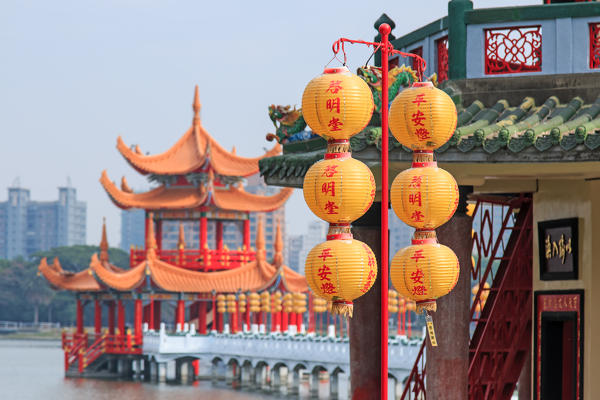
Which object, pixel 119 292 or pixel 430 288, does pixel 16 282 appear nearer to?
pixel 119 292

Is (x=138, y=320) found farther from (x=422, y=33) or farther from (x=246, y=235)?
(x=422, y=33)

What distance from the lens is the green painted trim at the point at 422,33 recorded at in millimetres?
10414

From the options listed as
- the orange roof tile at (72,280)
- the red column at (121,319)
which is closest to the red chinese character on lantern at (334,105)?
the red column at (121,319)

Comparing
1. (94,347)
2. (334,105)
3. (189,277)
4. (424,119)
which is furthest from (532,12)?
(94,347)

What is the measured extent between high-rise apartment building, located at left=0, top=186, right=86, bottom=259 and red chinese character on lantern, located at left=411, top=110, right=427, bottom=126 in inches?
6971

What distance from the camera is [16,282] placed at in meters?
104

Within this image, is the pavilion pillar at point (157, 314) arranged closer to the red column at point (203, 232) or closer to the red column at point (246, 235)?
the red column at point (203, 232)

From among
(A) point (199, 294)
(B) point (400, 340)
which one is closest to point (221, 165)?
(A) point (199, 294)

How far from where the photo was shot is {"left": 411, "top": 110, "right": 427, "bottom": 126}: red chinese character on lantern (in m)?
8.84

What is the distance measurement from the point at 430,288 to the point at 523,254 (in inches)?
125

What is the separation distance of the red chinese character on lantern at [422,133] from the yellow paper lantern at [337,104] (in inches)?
15.1

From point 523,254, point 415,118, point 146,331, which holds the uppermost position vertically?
point 415,118

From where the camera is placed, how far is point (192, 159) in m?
49.1

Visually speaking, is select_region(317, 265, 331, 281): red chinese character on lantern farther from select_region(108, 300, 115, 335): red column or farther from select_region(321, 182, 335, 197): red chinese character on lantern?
select_region(108, 300, 115, 335): red column
